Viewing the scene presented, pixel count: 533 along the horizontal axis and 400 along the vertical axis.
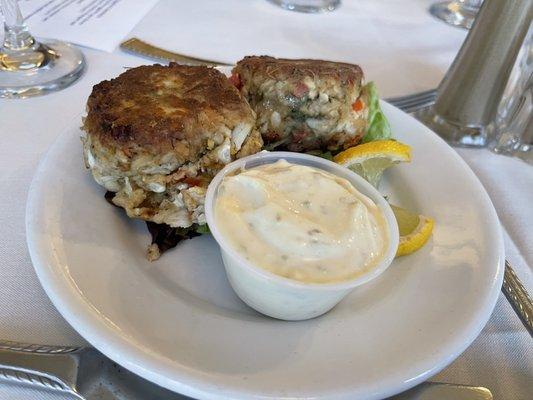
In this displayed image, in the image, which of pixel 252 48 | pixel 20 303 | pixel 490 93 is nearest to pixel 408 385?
Answer: pixel 20 303

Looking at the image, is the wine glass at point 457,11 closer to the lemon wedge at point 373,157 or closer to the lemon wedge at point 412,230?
the lemon wedge at point 373,157

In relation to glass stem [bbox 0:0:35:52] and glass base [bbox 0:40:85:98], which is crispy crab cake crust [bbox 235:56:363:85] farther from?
glass stem [bbox 0:0:35:52]

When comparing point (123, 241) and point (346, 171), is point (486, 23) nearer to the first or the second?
point (346, 171)

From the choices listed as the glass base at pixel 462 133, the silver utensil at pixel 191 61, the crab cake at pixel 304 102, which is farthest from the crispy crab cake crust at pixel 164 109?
the glass base at pixel 462 133

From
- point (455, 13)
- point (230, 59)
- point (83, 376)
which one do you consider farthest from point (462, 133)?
point (83, 376)

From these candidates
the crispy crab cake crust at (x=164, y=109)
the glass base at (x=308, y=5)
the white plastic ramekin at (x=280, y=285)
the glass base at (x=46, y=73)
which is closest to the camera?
the white plastic ramekin at (x=280, y=285)

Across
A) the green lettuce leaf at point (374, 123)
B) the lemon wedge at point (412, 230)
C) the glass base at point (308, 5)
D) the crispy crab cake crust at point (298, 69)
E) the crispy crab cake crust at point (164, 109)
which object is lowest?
the lemon wedge at point (412, 230)
